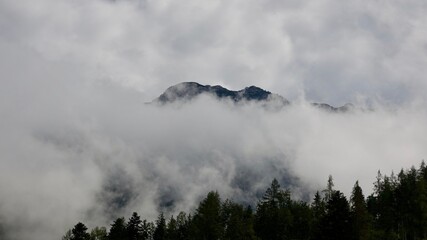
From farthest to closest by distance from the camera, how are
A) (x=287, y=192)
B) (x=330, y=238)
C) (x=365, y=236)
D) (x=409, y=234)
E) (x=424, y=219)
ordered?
(x=287, y=192) < (x=409, y=234) < (x=424, y=219) < (x=365, y=236) < (x=330, y=238)

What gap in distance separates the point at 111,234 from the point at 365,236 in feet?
207

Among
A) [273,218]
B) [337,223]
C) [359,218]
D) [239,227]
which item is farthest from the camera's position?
[273,218]

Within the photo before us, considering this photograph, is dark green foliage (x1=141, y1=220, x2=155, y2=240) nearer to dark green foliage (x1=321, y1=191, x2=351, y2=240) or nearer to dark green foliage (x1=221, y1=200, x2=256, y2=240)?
dark green foliage (x1=221, y1=200, x2=256, y2=240)

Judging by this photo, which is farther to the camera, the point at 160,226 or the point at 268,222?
the point at 160,226

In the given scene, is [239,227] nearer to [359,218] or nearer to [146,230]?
[359,218]

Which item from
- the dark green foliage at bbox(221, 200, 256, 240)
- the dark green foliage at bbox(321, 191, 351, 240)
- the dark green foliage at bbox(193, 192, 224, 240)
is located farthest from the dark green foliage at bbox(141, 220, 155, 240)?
the dark green foliage at bbox(321, 191, 351, 240)

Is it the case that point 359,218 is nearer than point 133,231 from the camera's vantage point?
Yes

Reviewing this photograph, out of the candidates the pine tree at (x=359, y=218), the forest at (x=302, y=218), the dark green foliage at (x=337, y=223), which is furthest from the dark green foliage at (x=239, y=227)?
the dark green foliage at (x=337, y=223)

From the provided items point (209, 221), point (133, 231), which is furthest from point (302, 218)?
point (133, 231)

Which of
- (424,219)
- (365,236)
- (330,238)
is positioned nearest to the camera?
(330,238)

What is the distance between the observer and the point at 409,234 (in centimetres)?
10594

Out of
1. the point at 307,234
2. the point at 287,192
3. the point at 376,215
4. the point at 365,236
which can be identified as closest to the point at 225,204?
the point at 287,192

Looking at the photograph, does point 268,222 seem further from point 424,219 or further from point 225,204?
point 424,219

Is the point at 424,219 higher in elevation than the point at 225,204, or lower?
lower
